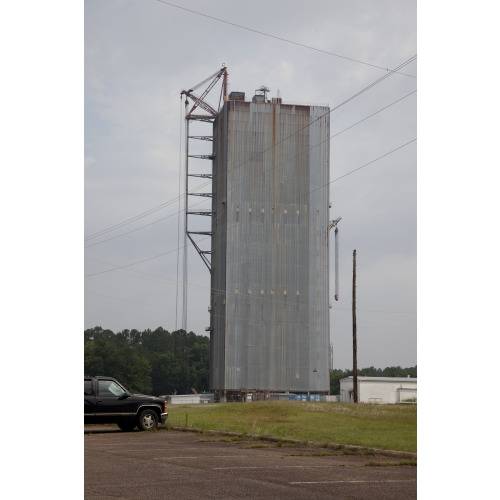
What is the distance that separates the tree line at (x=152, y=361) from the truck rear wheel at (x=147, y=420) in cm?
6240

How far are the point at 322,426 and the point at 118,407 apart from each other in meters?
6.08

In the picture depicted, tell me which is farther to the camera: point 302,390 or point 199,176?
point 199,176

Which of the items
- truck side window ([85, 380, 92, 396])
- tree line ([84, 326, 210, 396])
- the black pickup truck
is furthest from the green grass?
tree line ([84, 326, 210, 396])

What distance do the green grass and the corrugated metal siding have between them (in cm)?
3175

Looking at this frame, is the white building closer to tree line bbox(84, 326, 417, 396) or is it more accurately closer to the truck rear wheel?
tree line bbox(84, 326, 417, 396)

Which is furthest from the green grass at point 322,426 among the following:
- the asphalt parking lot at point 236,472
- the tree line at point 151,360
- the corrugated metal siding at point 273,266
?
the tree line at point 151,360

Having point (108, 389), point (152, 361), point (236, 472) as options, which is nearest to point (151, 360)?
point (152, 361)

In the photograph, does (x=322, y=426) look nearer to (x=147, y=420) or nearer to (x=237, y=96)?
(x=147, y=420)

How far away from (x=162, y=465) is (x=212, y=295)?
186 ft

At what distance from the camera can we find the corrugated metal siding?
209ft
